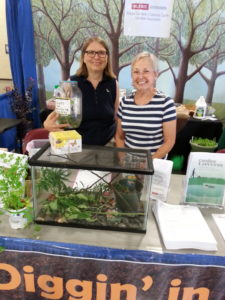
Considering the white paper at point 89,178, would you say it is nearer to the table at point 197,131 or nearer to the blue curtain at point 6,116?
the table at point 197,131

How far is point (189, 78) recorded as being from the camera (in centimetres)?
353

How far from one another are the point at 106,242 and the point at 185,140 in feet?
7.89

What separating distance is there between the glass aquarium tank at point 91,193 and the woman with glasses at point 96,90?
26.9 inches

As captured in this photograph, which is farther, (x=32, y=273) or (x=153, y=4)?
(x=153, y=4)

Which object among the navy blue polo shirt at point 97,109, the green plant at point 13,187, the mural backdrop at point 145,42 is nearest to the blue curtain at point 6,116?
the mural backdrop at point 145,42

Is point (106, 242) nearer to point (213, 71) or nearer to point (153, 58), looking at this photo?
point (153, 58)

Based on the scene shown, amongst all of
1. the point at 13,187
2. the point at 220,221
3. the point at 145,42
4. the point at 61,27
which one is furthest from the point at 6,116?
the point at 220,221

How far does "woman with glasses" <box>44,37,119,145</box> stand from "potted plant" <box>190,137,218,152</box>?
1552mm

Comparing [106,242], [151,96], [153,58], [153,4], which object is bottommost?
[106,242]

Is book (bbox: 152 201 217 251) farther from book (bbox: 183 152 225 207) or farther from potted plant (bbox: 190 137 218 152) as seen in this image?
potted plant (bbox: 190 137 218 152)

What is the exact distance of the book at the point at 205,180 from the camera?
3.61 ft

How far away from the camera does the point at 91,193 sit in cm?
105

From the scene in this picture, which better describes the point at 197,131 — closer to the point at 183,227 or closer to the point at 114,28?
the point at 114,28

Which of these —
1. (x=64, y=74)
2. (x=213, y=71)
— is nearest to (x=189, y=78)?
(x=213, y=71)
